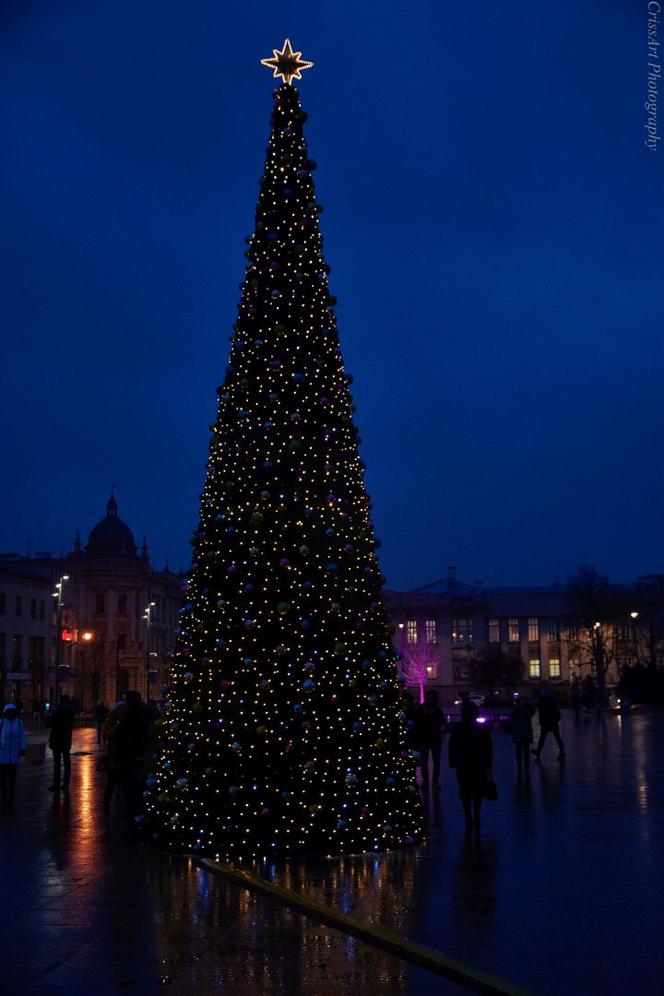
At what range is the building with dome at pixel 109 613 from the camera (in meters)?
87.4

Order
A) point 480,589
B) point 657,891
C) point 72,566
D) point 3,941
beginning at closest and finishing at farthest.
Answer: point 3,941 < point 657,891 < point 72,566 < point 480,589

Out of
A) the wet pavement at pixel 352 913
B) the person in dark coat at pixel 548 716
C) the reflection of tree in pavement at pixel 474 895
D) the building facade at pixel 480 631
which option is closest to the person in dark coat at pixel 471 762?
the wet pavement at pixel 352 913

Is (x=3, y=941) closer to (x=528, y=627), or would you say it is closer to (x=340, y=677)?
(x=340, y=677)

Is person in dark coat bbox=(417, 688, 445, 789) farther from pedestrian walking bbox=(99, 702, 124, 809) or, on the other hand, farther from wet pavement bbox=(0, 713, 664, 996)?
pedestrian walking bbox=(99, 702, 124, 809)

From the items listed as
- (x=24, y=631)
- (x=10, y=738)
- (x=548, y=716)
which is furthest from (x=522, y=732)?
(x=24, y=631)

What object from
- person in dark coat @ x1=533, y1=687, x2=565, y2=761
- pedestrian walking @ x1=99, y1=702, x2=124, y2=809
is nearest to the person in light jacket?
pedestrian walking @ x1=99, y1=702, x2=124, y2=809

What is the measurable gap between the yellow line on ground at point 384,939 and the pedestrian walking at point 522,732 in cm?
1253

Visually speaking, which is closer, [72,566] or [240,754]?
[240,754]

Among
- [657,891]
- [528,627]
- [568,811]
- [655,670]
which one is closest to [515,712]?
[568,811]

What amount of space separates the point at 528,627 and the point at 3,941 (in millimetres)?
108870

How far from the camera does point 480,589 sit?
122812 mm

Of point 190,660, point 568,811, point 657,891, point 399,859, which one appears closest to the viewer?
point 657,891

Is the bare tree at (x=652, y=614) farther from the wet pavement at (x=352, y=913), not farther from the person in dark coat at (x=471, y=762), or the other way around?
the wet pavement at (x=352, y=913)

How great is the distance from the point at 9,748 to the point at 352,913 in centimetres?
1223
